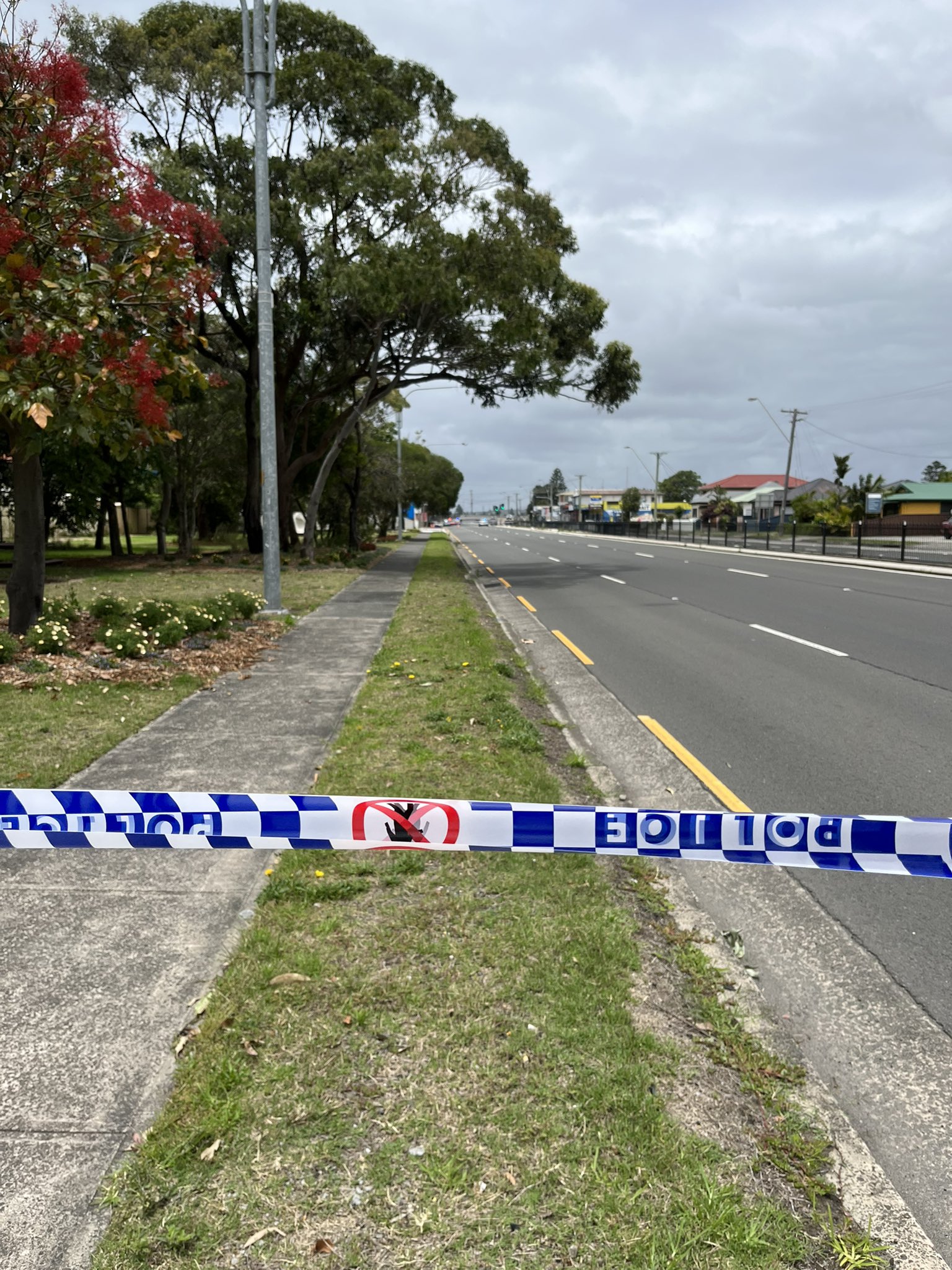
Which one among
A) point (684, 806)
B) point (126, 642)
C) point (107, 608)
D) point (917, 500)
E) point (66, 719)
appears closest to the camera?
point (684, 806)

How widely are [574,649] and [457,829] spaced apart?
30.3 ft

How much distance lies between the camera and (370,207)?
78.9 feet

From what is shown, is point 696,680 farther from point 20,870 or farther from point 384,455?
point 384,455

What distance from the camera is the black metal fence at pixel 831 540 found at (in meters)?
32.8

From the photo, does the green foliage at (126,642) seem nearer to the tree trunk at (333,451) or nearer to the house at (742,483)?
the tree trunk at (333,451)

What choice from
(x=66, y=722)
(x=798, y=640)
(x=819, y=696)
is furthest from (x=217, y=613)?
(x=798, y=640)

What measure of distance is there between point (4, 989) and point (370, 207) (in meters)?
24.1

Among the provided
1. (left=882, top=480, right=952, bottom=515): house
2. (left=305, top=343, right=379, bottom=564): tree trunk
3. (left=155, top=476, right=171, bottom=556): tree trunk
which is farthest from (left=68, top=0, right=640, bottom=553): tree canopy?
(left=882, top=480, right=952, bottom=515): house

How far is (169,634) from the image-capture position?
10.4m

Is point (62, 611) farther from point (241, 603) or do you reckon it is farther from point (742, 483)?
point (742, 483)

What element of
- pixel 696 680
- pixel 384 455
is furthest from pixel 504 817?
pixel 384 455

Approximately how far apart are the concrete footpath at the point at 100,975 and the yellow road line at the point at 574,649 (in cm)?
492

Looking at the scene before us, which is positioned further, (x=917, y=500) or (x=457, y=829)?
(x=917, y=500)

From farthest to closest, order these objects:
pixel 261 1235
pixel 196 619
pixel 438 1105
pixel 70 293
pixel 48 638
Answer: pixel 196 619 < pixel 48 638 < pixel 70 293 < pixel 438 1105 < pixel 261 1235
